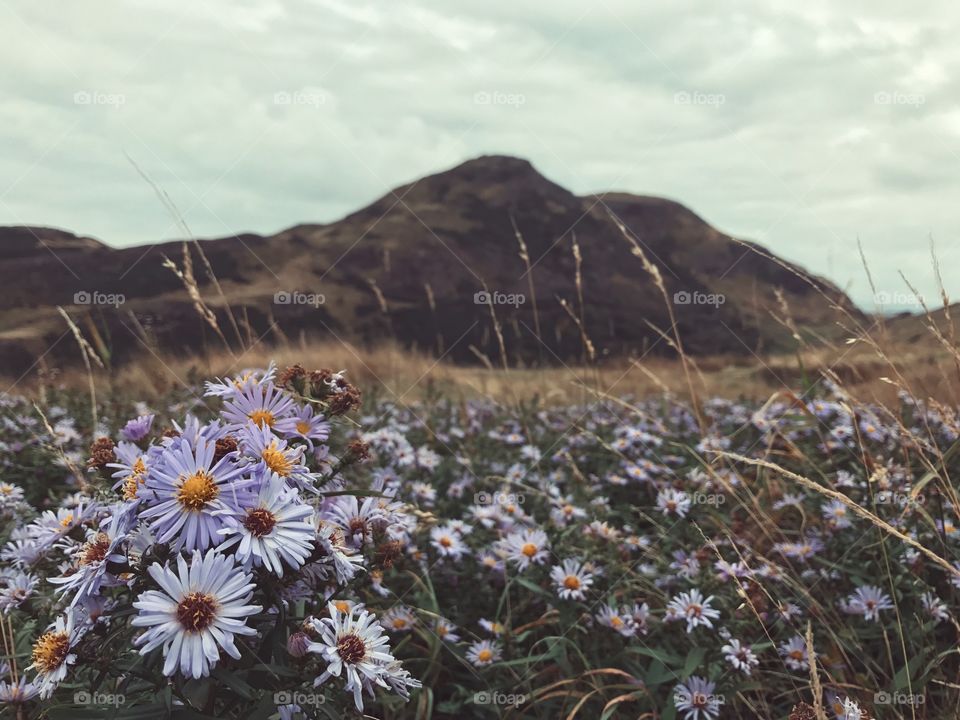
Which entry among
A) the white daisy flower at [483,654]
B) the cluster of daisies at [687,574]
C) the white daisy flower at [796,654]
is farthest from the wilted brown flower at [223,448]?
the white daisy flower at [796,654]

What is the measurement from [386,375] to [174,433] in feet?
22.4

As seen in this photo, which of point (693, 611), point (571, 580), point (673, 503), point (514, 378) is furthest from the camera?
point (514, 378)

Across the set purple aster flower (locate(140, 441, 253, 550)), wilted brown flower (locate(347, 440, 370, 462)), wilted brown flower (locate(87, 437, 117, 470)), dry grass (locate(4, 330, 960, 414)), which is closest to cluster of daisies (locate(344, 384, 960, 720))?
dry grass (locate(4, 330, 960, 414))

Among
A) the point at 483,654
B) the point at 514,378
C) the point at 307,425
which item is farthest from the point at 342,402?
the point at 514,378

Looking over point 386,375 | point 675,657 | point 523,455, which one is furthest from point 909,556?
point 386,375

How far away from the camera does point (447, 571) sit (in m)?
2.52

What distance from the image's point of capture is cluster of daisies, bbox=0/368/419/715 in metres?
1.09

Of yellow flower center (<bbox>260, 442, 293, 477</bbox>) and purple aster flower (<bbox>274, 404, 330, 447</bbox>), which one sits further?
purple aster flower (<bbox>274, 404, 330, 447</bbox>)

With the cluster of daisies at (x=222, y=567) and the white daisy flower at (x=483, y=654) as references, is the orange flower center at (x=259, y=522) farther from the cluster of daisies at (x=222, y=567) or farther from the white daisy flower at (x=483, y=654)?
the white daisy flower at (x=483, y=654)

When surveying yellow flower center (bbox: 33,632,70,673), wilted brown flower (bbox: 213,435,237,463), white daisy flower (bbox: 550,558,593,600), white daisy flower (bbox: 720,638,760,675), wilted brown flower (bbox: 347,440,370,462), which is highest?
wilted brown flower (bbox: 213,435,237,463)

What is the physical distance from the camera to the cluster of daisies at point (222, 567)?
1.09 meters

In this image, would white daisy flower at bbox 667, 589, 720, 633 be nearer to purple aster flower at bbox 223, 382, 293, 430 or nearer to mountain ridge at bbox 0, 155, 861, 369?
purple aster flower at bbox 223, 382, 293, 430

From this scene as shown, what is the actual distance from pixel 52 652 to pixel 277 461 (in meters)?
0.51

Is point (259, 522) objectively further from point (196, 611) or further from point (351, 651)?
point (351, 651)
